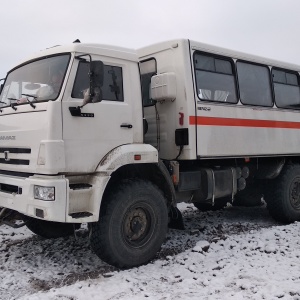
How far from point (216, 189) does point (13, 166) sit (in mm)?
3167

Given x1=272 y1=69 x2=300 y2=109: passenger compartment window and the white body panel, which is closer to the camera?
the white body panel

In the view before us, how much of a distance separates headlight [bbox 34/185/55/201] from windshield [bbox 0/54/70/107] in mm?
1061

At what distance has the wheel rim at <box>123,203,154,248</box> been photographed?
15.9 feet

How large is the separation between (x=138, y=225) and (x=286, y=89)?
175 inches

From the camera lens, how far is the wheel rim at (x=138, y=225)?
485 cm

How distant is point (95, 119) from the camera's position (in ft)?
15.2

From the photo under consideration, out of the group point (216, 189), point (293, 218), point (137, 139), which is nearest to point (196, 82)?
point (137, 139)

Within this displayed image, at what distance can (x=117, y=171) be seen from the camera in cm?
495

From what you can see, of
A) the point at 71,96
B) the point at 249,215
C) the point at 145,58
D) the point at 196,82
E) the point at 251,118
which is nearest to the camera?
the point at 71,96

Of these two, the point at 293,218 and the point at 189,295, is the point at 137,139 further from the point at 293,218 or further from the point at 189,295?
the point at 293,218

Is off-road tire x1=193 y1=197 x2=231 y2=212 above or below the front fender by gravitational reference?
below

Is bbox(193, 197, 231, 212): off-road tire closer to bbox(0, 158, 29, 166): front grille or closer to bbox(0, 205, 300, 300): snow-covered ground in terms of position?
bbox(0, 205, 300, 300): snow-covered ground

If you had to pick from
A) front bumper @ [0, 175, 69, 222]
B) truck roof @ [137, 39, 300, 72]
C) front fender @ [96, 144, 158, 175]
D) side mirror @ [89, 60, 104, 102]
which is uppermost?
truck roof @ [137, 39, 300, 72]

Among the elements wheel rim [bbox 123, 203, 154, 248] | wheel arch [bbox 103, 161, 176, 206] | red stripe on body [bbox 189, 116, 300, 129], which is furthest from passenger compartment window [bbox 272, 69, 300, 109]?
wheel rim [bbox 123, 203, 154, 248]
